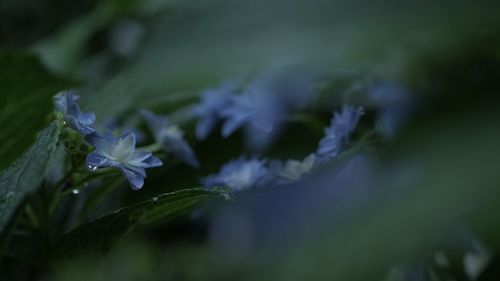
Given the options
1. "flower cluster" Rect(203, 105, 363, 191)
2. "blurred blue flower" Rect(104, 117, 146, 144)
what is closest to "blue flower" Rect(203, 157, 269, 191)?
"flower cluster" Rect(203, 105, 363, 191)

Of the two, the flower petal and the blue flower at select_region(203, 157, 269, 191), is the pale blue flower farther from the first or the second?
the flower petal

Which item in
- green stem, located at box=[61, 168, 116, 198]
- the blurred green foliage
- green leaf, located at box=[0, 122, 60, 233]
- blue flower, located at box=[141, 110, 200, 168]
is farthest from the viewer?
blue flower, located at box=[141, 110, 200, 168]

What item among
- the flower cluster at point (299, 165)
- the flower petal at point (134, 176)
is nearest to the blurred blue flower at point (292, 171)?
the flower cluster at point (299, 165)

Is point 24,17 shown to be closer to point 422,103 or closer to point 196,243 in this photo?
point 196,243

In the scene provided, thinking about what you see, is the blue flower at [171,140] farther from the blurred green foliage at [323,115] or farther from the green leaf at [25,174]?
the green leaf at [25,174]

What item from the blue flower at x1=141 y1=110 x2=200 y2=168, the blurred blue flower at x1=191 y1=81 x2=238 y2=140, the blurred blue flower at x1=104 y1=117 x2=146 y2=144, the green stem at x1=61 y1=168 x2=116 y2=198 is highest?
the blurred blue flower at x1=104 y1=117 x2=146 y2=144

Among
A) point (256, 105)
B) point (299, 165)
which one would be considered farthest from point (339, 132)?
point (256, 105)

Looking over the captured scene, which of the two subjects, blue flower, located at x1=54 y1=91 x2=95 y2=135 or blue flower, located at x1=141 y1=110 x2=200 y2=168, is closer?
blue flower, located at x1=54 y1=91 x2=95 y2=135

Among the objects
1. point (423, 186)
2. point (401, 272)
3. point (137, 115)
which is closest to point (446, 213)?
point (423, 186)
